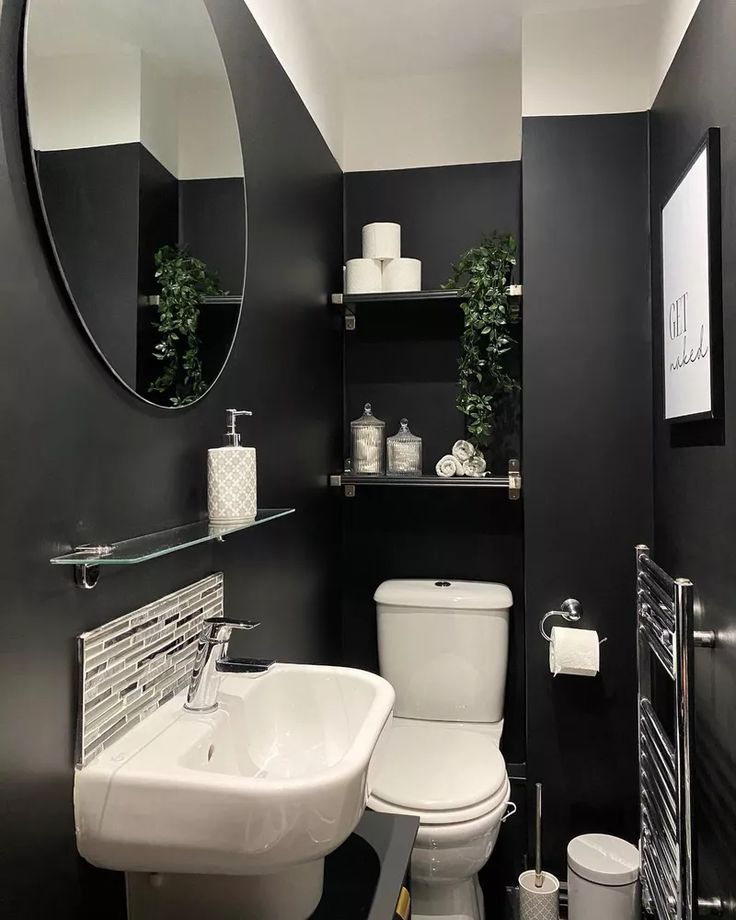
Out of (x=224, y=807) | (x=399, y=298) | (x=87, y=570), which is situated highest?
(x=399, y=298)

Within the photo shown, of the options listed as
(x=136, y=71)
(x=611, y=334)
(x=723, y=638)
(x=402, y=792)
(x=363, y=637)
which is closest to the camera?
(x=136, y=71)

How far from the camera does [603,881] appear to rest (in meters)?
1.93

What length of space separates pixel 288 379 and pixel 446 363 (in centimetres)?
80

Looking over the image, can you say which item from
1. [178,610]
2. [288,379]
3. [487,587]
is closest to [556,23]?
[288,379]

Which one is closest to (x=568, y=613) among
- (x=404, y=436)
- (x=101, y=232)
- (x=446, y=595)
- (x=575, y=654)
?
(x=575, y=654)

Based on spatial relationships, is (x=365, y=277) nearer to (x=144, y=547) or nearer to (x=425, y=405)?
(x=425, y=405)

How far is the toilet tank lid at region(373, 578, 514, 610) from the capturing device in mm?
2289

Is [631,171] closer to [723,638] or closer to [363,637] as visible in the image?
[723,638]

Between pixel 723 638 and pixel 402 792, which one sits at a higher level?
pixel 723 638

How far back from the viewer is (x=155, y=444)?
1189 mm

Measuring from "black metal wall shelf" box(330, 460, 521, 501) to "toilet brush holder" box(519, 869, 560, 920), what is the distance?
113cm

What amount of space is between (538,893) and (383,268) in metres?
1.97

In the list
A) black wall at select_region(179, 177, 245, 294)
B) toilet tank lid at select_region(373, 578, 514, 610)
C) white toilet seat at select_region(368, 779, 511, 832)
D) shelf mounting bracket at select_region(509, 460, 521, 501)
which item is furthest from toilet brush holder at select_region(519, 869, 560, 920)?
black wall at select_region(179, 177, 245, 294)

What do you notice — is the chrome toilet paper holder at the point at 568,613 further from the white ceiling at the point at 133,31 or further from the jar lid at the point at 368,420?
the white ceiling at the point at 133,31
